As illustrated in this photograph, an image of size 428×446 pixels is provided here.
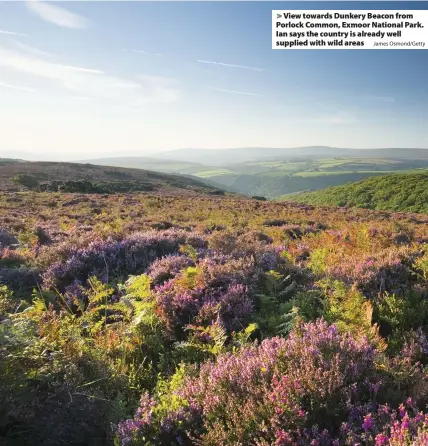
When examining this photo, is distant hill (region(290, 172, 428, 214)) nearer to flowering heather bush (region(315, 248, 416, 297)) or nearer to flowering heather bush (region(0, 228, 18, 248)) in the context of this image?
flowering heather bush (region(315, 248, 416, 297))

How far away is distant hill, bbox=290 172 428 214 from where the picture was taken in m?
49.2

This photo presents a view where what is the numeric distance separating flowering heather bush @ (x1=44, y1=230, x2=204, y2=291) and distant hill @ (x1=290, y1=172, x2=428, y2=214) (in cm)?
4669

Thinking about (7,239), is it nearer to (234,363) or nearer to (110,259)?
(110,259)

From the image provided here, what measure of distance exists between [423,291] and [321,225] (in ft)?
40.2

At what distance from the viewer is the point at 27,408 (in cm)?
284

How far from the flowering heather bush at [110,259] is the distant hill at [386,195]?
46.7 m

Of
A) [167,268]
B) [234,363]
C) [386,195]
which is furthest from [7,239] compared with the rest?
[386,195]

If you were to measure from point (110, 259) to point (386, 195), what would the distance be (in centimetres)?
5590

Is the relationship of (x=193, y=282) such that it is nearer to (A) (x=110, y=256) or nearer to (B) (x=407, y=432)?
(A) (x=110, y=256)

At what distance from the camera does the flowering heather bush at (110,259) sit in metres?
6.61

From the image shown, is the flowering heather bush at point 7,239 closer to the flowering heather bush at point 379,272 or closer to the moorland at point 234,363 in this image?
the moorland at point 234,363

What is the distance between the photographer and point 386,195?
179ft

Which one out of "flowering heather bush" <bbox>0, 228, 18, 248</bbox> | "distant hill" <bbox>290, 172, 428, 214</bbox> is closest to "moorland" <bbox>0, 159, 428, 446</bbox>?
"flowering heather bush" <bbox>0, 228, 18, 248</bbox>

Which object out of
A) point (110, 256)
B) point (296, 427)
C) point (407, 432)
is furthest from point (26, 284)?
point (407, 432)
